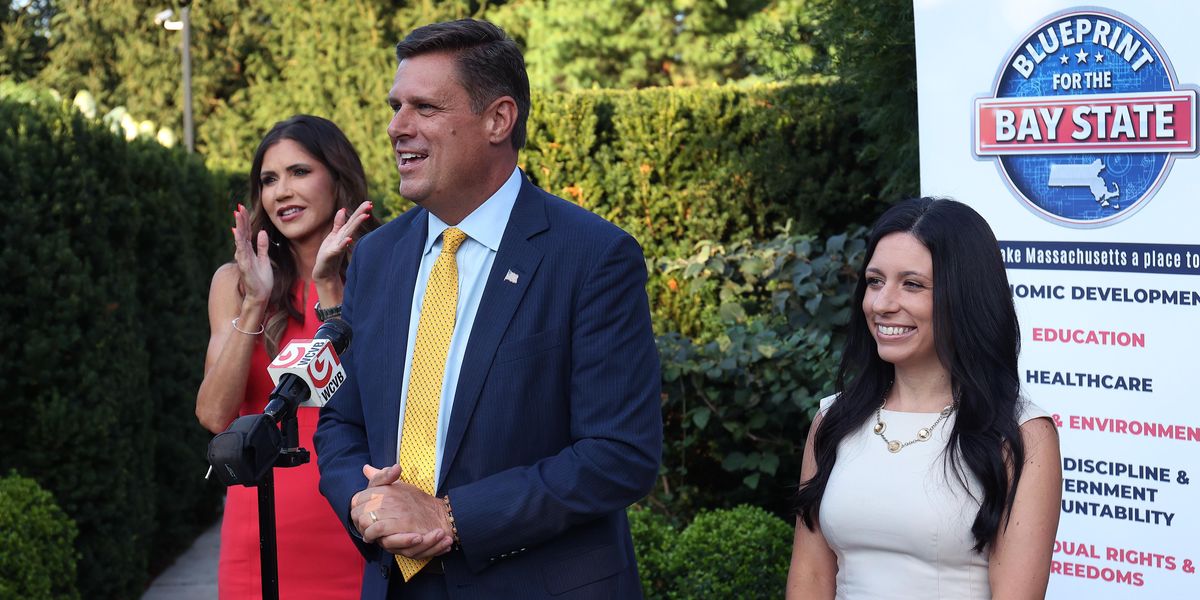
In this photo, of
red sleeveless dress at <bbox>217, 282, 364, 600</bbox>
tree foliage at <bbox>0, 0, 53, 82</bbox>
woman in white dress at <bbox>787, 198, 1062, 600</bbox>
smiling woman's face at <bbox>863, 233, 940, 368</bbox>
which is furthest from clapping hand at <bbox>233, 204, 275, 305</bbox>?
tree foliage at <bbox>0, 0, 53, 82</bbox>

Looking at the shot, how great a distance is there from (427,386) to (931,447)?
1055mm

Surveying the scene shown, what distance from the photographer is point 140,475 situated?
6836mm

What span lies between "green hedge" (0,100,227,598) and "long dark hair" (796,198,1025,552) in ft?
13.3

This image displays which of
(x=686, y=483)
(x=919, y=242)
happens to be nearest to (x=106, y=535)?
(x=686, y=483)

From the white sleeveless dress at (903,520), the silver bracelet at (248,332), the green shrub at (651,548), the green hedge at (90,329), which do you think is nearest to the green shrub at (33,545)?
the green hedge at (90,329)

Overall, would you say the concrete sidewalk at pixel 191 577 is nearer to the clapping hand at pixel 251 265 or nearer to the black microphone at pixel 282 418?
the clapping hand at pixel 251 265

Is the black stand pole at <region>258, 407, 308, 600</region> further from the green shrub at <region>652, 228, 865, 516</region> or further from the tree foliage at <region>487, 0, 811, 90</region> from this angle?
the tree foliage at <region>487, 0, 811, 90</region>

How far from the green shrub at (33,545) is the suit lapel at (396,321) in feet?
8.99

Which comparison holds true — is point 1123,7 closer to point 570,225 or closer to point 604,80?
point 570,225

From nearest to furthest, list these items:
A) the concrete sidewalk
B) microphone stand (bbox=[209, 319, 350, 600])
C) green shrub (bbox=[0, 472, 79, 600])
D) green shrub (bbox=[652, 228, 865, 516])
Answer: microphone stand (bbox=[209, 319, 350, 600]) < green shrub (bbox=[0, 472, 79, 600]) < green shrub (bbox=[652, 228, 865, 516]) < the concrete sidewalk

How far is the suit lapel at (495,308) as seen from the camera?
2531mm

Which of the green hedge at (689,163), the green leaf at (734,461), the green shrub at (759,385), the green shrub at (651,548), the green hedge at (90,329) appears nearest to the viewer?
the green shrub at (651,548)

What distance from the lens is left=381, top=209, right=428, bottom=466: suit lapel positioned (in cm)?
265

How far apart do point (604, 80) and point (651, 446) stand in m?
20.8
